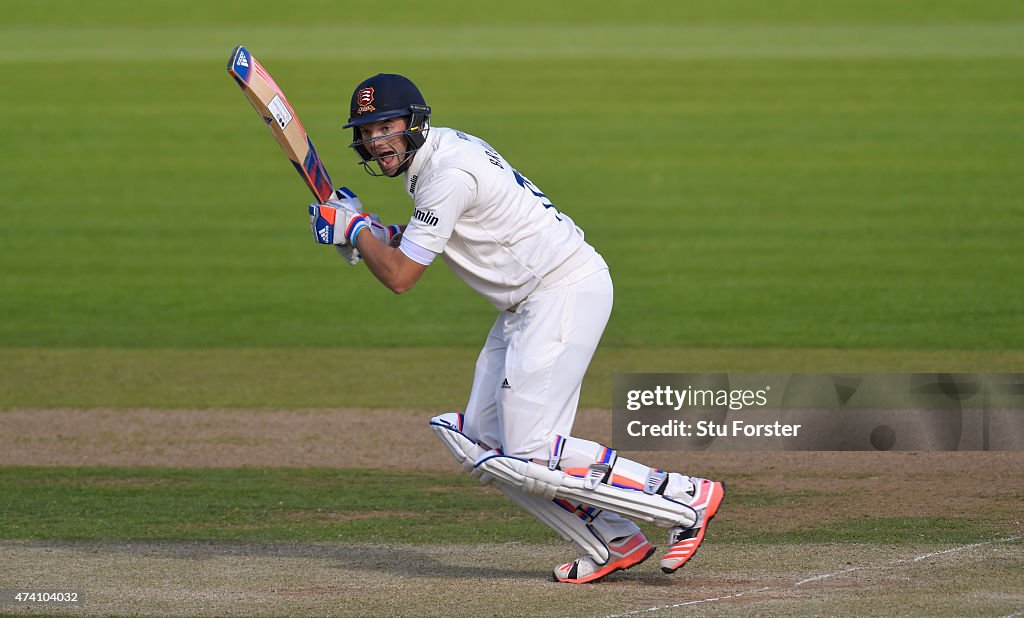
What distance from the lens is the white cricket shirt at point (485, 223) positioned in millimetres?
5926

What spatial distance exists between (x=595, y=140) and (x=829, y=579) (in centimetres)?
2020

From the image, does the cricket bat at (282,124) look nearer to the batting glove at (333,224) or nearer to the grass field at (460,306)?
the batting glove at (333,224)

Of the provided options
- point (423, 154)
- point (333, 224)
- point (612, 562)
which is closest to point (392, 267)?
point (333, 224)

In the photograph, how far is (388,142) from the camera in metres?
6.14

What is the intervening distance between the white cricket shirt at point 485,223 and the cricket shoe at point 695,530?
107 cm

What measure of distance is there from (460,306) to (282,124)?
865 centimetres

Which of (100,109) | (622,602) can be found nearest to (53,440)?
(622,602)

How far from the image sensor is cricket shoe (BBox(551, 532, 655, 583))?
626 cm

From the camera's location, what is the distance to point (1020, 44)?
Answer: 3531cm

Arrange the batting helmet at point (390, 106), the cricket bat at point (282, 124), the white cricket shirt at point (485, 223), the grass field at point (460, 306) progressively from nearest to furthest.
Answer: the white cricket shirt at point (485, 223), the batting helmet at point (390, 106), the grass field at point (460, 306), the cricket bat at point (282, 124)

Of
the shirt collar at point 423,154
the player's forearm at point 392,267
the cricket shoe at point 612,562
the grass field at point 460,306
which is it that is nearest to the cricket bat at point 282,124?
the shirt collar at point 423,154

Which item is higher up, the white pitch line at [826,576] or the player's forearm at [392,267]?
the player's forearm at [392,267]

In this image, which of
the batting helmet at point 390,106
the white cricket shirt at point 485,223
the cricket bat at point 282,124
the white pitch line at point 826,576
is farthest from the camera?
the cricket bat at point 282,124

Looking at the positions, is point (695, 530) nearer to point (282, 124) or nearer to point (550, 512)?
point (550, 512)
